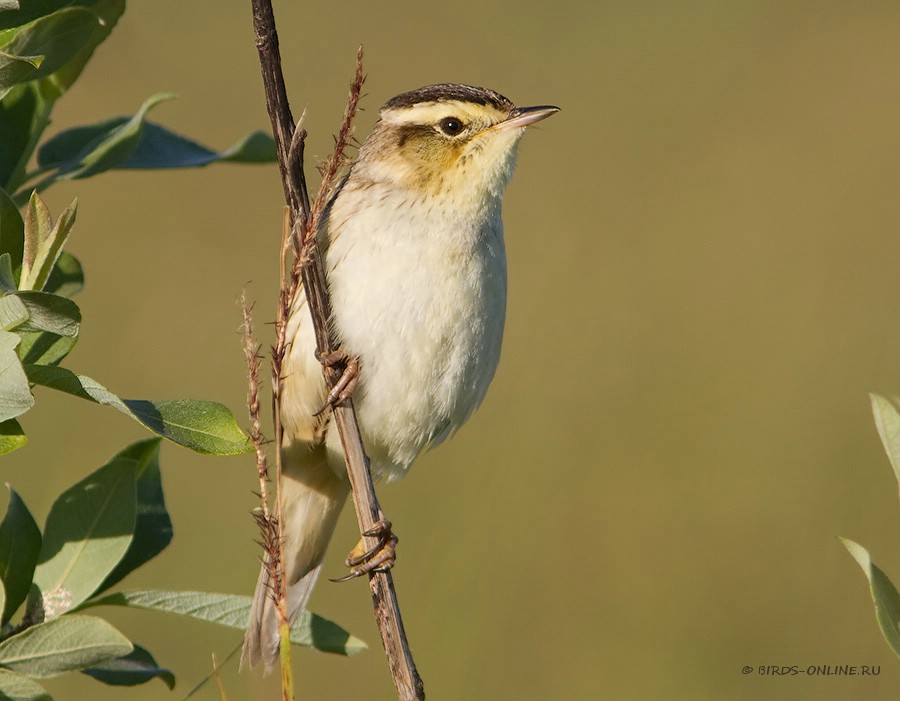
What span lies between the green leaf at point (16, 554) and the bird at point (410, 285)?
3.26ft

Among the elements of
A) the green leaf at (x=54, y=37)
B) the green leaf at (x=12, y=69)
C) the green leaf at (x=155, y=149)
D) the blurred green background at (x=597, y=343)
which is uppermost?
the green leaf at (x=54, y=37)

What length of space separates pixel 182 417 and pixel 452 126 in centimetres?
154

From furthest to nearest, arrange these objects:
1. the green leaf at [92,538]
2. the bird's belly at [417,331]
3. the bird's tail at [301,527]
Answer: the bird's tail at [301,527] → the bird's belly at [417,331] → the green leaf at [92,538]

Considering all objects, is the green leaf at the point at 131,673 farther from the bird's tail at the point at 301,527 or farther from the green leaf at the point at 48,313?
the bird's tail at the point at 301,527

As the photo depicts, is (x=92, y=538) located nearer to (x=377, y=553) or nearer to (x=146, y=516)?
(x=146, y=516)

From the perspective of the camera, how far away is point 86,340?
573 centimetres

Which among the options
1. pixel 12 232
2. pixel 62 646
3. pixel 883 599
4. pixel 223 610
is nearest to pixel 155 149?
pixel 12 232

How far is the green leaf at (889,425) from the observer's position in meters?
1.69

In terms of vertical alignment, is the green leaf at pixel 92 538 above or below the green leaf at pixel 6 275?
below

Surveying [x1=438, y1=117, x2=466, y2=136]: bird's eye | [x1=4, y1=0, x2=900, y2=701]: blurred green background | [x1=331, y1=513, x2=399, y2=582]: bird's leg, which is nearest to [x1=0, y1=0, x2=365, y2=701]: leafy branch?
[x1=331, y1=513, x2=399, y2=582]: bird's leg

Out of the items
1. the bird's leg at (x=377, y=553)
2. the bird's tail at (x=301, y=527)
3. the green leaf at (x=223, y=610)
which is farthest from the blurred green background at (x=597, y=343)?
the green leaf at (x=223, y=610)

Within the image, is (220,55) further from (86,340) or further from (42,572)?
(42,572)

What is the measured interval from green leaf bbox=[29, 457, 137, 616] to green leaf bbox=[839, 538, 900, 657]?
3.51ft

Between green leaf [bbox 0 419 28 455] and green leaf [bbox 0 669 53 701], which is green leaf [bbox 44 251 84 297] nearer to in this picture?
green leaf [bbox 0 419 28 455]
